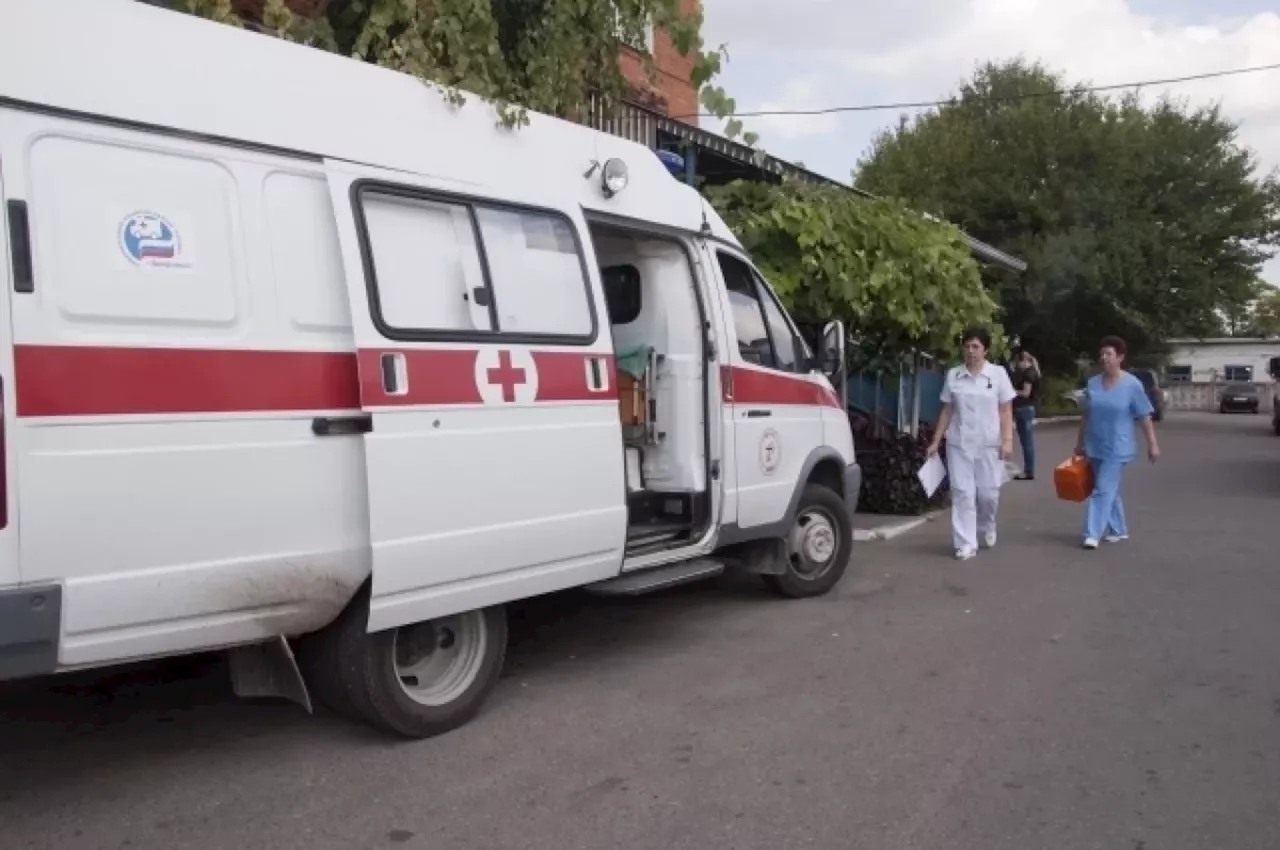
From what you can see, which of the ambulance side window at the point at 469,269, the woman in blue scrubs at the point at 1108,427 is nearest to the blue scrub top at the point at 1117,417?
the woman in blue scrubs at the point at 1108,427

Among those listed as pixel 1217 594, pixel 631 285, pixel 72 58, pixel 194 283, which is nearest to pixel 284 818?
pixel 194 283

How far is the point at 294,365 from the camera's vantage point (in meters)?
4.45

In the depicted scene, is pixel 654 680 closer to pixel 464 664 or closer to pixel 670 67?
pixel 464 664

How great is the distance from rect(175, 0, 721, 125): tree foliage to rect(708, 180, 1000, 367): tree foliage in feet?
5.76

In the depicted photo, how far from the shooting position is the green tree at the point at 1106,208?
3234cm

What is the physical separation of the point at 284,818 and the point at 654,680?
2.24m

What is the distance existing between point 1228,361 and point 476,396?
69341 millimetres

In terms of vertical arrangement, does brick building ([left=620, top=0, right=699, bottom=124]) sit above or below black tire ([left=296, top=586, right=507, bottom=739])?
above

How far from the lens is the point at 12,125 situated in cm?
376

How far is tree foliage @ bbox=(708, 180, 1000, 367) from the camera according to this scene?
1005 centimetres

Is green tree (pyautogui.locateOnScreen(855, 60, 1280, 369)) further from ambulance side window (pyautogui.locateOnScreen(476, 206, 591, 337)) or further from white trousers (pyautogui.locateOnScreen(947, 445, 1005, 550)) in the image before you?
ambulance side window (pyautogui.locateOnScreen(476, 206, 591, 337))

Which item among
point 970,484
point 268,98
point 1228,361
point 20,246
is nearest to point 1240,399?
point 1228,361

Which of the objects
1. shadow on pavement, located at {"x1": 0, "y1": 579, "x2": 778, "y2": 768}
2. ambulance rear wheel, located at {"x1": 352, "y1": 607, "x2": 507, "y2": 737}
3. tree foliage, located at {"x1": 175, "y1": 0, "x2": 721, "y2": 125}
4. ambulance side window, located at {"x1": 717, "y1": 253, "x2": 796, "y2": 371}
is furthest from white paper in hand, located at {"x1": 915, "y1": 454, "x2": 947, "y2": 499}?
ambulance rear wheel, located at {"x1": 352, "y1": 607, "x2": 507, "y2": 737}

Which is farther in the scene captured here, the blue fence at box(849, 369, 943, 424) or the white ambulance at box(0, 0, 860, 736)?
the blue fence at box(849, 369, 943, 424)
